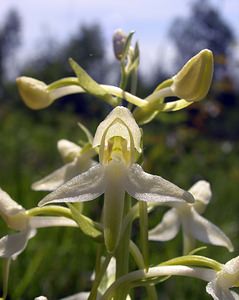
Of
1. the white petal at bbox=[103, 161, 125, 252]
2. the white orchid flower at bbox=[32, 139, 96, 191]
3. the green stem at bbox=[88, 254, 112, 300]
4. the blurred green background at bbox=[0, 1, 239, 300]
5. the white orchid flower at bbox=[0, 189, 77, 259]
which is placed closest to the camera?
the white petal at bbox=[103, 161, 125, 252]

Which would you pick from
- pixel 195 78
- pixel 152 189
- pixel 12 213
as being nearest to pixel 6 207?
pixel 12 213

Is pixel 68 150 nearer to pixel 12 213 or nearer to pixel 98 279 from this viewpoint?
pixel 12 213

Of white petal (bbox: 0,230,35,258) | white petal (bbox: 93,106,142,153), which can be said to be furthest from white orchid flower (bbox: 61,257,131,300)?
white petal (bbox: 93,106,142,153)

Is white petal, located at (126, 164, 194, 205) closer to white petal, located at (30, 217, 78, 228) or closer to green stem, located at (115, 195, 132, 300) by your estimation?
green stem, located at (115, 195, 132, 300)

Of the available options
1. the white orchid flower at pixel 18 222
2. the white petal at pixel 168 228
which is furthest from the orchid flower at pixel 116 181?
the white petal at pixel 168 228

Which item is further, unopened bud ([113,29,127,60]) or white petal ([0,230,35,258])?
unopened bud ([113,29,127,60])

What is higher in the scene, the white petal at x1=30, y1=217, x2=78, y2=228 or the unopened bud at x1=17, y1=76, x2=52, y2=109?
the unopened bud at x1=17, y1=76, x2=52, y2=109
